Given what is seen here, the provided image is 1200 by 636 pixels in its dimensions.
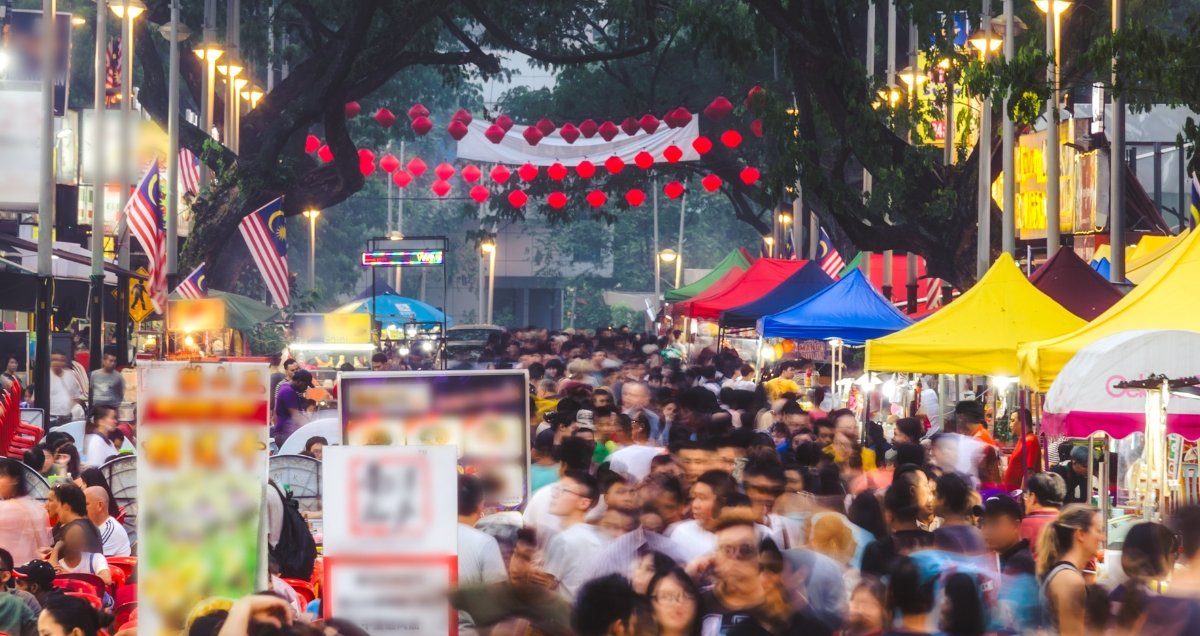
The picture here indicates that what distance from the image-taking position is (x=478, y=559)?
8375 mm

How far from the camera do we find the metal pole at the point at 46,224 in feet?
74.2

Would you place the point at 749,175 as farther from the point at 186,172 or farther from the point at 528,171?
the point at 186,172

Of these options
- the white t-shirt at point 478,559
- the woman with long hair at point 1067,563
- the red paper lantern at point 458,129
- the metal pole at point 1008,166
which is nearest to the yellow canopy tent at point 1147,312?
the woman with long hair at point 1067,563

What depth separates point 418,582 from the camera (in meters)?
7.13

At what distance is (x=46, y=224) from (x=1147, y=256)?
49.4 feet

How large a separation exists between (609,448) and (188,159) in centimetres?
2371

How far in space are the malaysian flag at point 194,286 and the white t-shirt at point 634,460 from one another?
1776 cm

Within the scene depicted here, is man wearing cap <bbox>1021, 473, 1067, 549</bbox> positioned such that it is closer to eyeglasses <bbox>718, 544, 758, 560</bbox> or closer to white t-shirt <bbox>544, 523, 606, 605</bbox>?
white t-shirt <bbox>544, 523, 606, 605</bbox>

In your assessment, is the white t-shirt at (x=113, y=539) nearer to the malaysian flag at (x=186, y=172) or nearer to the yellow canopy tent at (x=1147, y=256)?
the yellow canopy tent at (x=1147, y=256)

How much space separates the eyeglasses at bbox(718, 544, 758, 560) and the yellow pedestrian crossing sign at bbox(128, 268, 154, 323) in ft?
73.2

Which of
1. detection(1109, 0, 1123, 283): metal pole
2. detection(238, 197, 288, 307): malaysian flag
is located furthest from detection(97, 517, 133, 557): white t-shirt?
detection(238, 197, 288, 307): malaysian flag

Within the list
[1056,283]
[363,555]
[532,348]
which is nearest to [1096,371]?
[1056,283]

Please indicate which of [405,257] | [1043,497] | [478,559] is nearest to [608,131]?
[405,257]

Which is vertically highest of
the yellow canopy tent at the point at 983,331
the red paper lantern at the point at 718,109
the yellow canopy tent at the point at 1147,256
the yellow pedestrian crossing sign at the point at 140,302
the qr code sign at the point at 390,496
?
the red paper lantern at the point at 718,109
